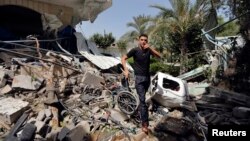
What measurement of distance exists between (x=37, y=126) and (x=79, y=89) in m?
2.84

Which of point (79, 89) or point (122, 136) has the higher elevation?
point (79, 89)

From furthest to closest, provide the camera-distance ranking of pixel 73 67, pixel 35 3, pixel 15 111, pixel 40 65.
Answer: pixel 35 3 < pixel 73 67 < pixel 40 65 < pixel 15 111

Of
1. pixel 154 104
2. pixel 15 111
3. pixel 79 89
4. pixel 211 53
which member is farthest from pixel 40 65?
pixel 211 53

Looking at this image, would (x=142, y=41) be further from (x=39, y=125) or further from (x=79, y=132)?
(x=39, y=125)

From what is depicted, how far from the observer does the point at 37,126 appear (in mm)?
5812

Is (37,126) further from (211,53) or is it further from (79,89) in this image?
(211,53)

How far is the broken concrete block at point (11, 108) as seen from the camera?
20.8ft

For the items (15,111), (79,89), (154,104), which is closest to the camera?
(15,111)

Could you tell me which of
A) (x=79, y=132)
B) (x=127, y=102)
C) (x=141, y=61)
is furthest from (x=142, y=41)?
(x=79, y=132)

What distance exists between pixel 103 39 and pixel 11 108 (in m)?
27.0

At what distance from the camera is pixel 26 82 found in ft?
27.4

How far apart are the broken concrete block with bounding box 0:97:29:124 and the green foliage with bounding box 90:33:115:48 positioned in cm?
2614

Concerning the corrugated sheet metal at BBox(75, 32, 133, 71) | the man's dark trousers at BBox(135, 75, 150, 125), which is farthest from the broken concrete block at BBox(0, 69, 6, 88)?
the corrugated sheet metal at BBox(75, 32, 133, 71)

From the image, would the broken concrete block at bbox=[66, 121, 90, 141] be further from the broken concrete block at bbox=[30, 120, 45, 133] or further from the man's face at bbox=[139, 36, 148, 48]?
the man's face at bbox=[139, 36, 148, 48]
